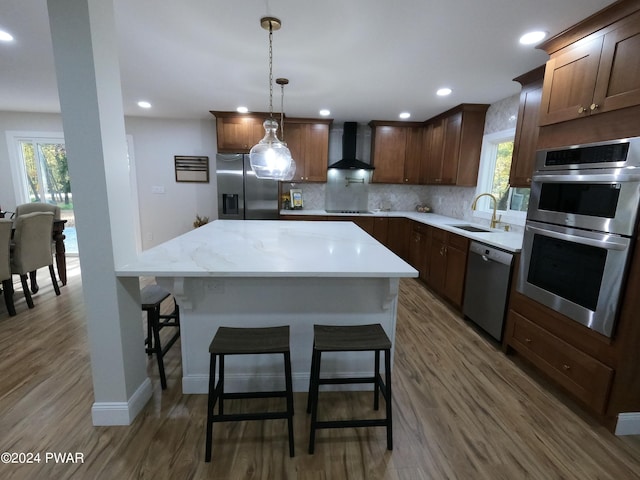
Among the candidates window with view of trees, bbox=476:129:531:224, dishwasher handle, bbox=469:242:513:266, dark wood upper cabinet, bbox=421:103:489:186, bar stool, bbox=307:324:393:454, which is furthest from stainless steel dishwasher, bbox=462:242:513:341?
bar stool, bbox=307:324:393:454

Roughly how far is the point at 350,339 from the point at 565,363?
1517 mm

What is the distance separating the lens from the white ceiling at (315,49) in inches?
69.7

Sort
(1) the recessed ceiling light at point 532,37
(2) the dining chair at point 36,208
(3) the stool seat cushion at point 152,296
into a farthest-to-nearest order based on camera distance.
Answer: (2) the dining chair at point 36,208
(1) the recessed ceiling light at point 532,37
(3) the stool seat cushion at point 152,296

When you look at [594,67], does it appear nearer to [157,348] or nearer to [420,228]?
[420,228]

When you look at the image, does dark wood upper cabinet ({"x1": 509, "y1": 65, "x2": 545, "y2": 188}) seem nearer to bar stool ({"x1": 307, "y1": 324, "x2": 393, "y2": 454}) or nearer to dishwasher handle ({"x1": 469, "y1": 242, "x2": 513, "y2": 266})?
dishwasher handle ({"x1": 469, "y1": 242, "x2": 513, "y2": 266})

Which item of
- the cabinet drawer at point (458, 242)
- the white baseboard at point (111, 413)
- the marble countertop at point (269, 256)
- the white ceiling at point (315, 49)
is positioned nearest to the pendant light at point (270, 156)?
the white ceiling at point (315, 49)

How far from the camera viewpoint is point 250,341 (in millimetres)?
1484

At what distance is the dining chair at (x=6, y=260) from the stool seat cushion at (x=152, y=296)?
1820mm

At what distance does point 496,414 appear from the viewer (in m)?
1.80

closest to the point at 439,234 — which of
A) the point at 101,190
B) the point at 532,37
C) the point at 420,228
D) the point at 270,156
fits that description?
the point at 420,228

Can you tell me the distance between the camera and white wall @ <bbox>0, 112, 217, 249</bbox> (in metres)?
4.76

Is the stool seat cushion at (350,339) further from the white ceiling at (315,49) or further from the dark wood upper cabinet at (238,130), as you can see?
the dark wood upper cabinet at (238,130)

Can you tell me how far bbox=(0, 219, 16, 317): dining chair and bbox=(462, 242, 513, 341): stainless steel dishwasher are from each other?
4406 mm

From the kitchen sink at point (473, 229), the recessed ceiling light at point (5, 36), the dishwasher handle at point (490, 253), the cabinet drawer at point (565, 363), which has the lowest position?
the cabinet drawer at point (565, 363)
